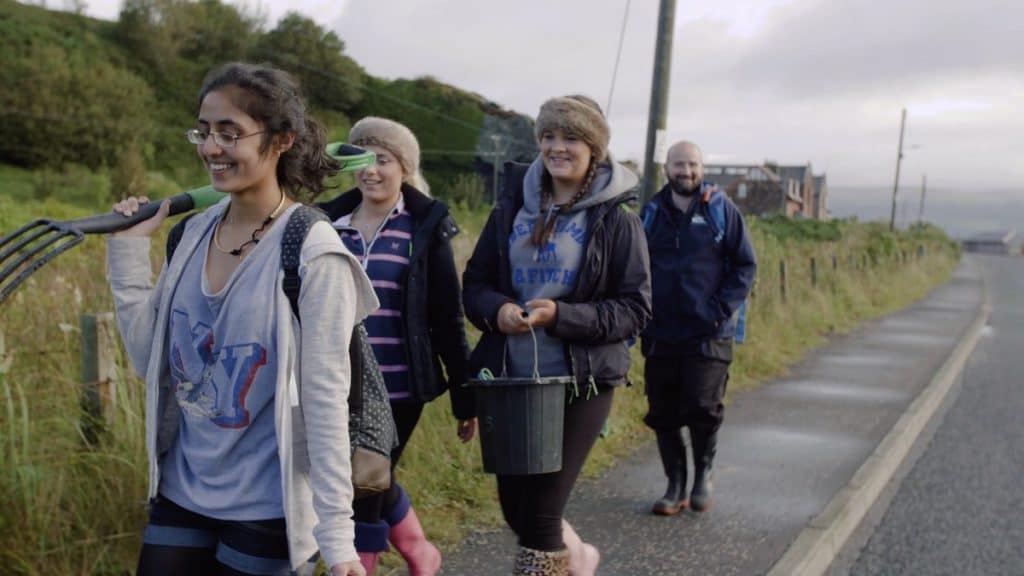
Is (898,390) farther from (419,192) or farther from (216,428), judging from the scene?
(216,428)

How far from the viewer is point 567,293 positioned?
352 centimetres

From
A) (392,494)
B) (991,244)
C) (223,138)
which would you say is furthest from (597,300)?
(991,244)

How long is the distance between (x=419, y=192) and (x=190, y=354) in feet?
5.48

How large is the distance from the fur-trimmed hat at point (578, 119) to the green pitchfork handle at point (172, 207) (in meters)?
0.95

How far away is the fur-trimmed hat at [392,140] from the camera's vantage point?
3.76 metres

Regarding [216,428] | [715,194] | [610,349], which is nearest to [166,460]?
[216,428]

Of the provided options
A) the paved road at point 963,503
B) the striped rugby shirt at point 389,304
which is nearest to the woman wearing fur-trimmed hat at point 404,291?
the striped rugby shirt at point 389,304

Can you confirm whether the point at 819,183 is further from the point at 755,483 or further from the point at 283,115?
the point at 283,115

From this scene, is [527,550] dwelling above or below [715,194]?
below

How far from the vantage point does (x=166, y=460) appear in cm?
235

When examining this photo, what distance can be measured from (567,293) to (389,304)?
65 cm

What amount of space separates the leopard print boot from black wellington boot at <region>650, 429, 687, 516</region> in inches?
75.1

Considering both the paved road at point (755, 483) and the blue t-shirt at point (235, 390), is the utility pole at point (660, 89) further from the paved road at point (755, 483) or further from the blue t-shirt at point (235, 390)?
the blue t-shirt at point (235, 390)

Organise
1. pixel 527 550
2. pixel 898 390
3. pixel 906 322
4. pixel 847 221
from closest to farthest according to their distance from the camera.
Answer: pixel 527 550
pixel 898 390
pixel 906 322
pixel 847 221
